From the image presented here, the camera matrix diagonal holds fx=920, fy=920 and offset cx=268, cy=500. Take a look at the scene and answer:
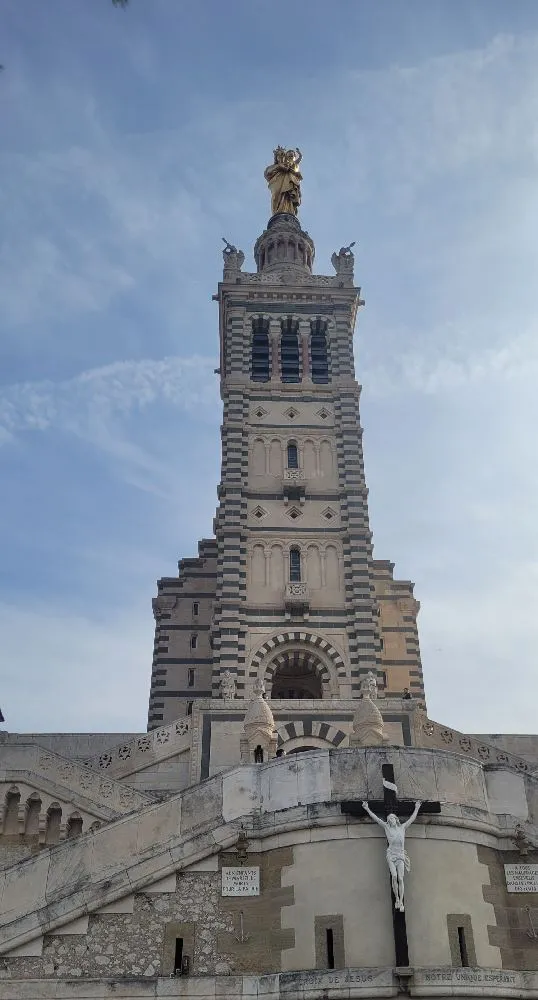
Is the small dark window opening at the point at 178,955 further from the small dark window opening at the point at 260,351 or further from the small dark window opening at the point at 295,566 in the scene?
the small dark window opening at the point at 260,351

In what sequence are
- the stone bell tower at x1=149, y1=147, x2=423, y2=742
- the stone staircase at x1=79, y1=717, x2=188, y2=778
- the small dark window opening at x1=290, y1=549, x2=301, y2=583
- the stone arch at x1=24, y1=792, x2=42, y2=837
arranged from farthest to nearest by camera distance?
the small dark window opening at x1=290, y1=549, x2=301, y2=583 < the stone bell tower at x1=149, y1=147, x2=423, y2=742 < the stone staircase at x1=79, y1=717, x2=188, y2=778 < the stone arch at x1=24, y1=792, x2=42, y2=837

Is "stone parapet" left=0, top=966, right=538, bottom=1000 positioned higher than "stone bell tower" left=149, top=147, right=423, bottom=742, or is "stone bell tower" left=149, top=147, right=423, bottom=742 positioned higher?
"stone bell tower" left=149, top=147, right=423, bottom=742

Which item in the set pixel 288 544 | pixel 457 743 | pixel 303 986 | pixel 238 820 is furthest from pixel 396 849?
pixel 288 544

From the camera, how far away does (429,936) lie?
49.2 feet

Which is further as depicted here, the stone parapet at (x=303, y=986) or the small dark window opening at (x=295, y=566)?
the small dark window opening at (x=295, y=566)

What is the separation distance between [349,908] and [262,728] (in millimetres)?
6115

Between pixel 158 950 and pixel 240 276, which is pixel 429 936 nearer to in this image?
pixel 158 950

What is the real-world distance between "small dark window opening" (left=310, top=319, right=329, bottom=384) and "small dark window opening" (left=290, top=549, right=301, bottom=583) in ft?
29.2

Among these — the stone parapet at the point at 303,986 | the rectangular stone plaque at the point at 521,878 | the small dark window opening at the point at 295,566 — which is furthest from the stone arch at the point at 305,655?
the stone parapet at the point at 303,986

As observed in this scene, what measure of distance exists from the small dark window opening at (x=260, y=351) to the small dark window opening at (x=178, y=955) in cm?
2815

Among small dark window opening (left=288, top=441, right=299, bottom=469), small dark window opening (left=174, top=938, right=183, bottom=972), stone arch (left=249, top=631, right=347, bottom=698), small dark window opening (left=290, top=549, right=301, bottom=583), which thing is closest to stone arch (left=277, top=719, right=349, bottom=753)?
stone arch (left=249, top=631, right=347, bottom=698)

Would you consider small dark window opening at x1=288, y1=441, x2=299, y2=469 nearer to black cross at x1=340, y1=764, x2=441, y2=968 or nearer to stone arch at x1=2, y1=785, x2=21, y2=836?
stone arch at x1=2, y1=785, x2=21, y2=836

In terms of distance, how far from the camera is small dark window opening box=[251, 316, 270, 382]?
40.8 meters

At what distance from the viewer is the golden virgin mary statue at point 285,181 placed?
5081cm
